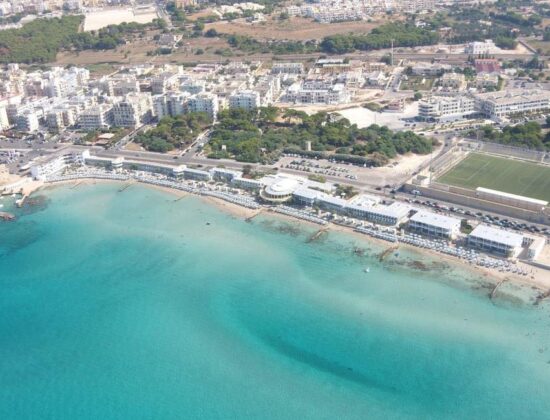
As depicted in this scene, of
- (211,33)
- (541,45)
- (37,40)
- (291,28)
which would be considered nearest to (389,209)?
(541,45)

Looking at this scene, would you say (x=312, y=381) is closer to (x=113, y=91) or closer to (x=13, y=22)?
(x=113, y=91)

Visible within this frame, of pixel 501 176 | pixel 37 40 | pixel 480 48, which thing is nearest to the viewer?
pixel 501 176

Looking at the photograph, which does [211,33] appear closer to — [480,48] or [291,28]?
[291,28]

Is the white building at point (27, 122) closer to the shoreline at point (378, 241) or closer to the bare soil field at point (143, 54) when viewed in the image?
the shoreline at point (378, 241)

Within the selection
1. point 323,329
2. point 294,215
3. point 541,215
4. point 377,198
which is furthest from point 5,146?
point 541,215

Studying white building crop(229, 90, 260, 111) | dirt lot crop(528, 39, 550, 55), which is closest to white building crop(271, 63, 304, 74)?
white building crop(229, 90, 260, 111)

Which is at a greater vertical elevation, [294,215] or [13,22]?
[13,22]

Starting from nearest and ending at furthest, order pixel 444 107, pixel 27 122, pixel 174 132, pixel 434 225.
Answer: pixel 434 225
pixel 174 132
pixel 444 107
pixel 27 122

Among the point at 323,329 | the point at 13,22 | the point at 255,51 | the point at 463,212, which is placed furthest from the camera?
the point at 13,22
